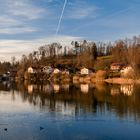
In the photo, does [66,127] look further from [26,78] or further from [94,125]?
[26,78]

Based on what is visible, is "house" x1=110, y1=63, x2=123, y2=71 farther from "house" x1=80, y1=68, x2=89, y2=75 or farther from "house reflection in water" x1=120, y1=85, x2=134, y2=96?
"house reflection in water" x1=120, y1=85, x2=134, y2=96

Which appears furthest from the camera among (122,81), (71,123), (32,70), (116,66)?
(32,70)

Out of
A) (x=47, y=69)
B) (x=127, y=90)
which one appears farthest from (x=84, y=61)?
(x=127, y=90)

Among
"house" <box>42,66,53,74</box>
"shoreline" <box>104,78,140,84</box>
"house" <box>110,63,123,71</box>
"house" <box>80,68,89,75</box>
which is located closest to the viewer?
"shoreline" <box>104,78,140,84</box>

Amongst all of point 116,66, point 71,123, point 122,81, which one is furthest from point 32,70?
point 71,123

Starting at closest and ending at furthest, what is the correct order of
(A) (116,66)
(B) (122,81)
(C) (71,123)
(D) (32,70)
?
(C) (71,123)
(B) (122,81)
(A) (116,66)
(D) (32,70)

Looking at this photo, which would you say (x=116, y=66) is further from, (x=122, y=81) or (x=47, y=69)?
(x=47, y=69)

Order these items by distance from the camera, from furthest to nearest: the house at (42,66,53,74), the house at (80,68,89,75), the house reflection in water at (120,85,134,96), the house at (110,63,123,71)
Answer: the house at (42,66,53,74)
the house at (80,68,89,75)
the house at (110,63,123,71)
the house reflection in water at (120,85,134,96)

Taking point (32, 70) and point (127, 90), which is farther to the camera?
point (32, 70)

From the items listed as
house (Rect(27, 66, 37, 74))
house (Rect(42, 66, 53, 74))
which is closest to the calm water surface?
house (Rect(42, 66, 53, 74))

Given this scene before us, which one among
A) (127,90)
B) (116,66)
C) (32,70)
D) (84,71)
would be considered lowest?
(127,90)

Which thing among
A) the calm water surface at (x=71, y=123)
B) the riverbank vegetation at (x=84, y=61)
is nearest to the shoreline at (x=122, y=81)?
the riverbank vegetation at (x=84, y=61)

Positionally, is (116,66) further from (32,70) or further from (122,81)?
(32,70)

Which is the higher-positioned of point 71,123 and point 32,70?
point 32,70
